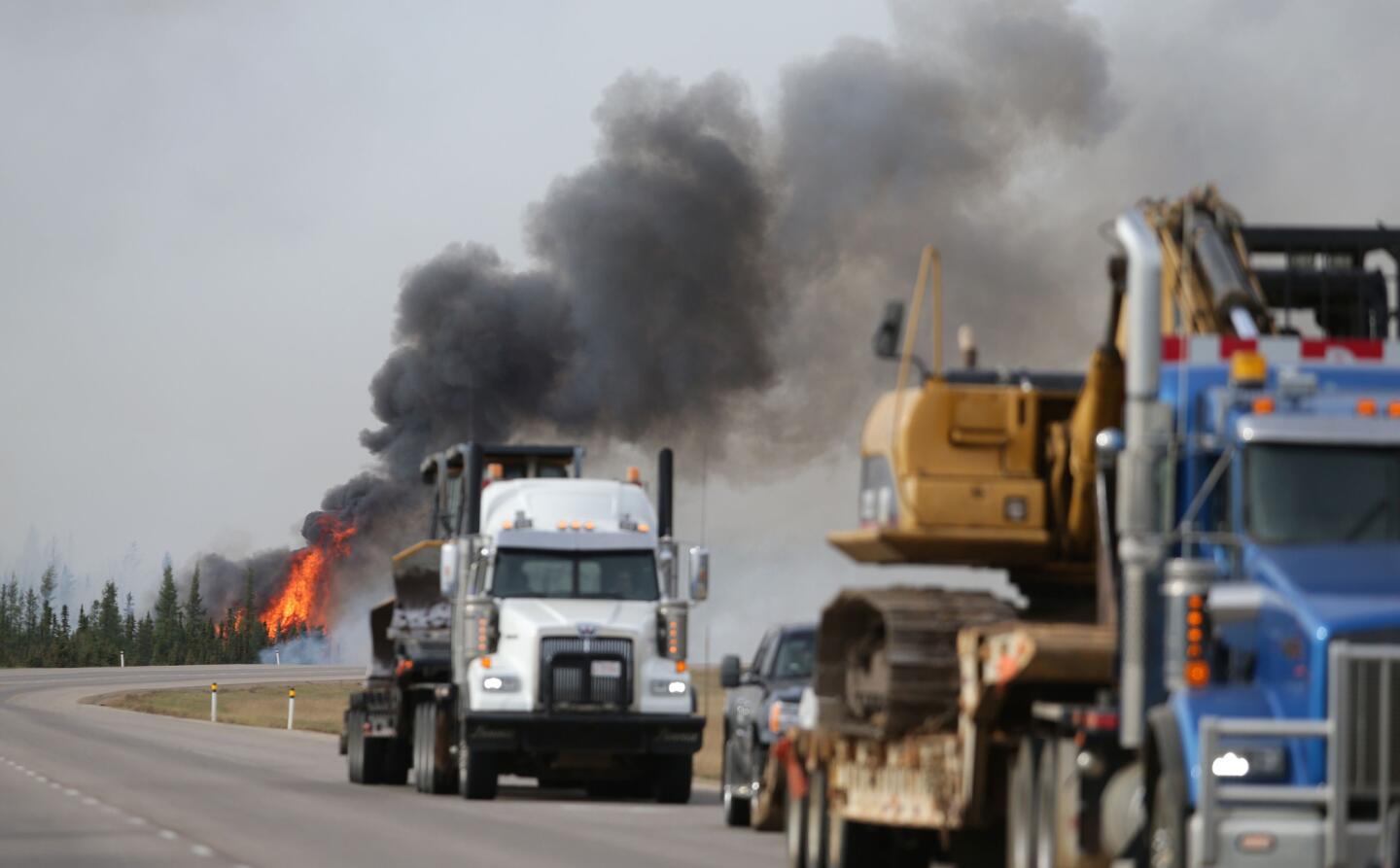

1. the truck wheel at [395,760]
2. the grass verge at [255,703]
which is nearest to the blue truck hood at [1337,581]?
the truck wheel at [395,760]

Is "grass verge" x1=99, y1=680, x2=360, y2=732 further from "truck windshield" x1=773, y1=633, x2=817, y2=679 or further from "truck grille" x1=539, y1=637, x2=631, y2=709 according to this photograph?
"truck windshield" x1=773, y1=633, x2=817, y2=679

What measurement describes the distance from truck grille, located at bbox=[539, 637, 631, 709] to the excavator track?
38.8 feet

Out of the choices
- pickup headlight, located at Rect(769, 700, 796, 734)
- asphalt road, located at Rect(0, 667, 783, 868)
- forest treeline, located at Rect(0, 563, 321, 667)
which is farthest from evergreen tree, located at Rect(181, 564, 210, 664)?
pickup headlight, located at Rect(769, 700, 796, 734)

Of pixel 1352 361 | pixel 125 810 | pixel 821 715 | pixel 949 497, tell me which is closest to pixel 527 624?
pixel 125 810

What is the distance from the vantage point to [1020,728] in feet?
49.0

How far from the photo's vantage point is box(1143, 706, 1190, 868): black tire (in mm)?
12018

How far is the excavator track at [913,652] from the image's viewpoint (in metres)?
16.0

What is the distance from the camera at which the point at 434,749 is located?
31156 mm

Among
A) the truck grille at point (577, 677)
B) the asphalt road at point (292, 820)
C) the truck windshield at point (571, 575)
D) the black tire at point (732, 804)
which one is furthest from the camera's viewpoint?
the truck windshield at point (571, 575)

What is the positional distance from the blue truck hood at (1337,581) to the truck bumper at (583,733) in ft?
55.7

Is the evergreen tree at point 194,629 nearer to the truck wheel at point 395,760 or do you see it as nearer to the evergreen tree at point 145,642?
the evergreen tree at point 145,642

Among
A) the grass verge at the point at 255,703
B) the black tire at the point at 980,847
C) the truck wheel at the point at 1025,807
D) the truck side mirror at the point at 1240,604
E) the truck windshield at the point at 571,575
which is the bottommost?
the grass verge at the point at 255,703

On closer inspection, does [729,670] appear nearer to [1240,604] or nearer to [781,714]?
[781,714]

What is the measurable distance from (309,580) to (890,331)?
97.7m
